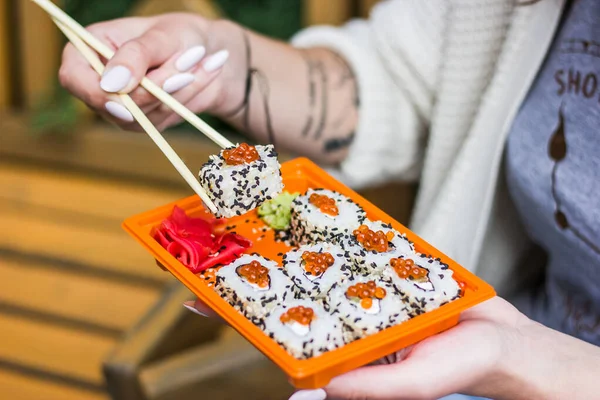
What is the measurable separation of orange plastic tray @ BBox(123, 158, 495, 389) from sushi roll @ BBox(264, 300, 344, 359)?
0.05 ft

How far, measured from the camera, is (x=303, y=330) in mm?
704

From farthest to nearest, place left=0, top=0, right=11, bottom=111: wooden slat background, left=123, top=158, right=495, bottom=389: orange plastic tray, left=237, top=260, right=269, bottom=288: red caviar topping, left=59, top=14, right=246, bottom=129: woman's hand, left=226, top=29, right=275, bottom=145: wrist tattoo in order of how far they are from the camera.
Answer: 1. left=0, top=0, right=11, bottom=111: wooden slat background
2. left=226, top=29, right=275, bottom=145: wrist tattoo
3. left=59, top=14, right=246, bottom=129: woman's hand
4. left=237, top=260, right=269, bottom=288: red caviar topping
5. left=123, top=158, right=495, bottom=389: orange plastic tray

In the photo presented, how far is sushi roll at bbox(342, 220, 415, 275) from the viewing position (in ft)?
2.67

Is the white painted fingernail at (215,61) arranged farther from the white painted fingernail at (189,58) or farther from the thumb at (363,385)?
the thumb at (363,385)

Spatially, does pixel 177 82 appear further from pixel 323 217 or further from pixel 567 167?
pixel 567 167

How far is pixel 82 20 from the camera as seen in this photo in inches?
87.5

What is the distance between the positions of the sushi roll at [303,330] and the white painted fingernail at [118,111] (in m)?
0.34

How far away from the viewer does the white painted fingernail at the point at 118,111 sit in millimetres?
904

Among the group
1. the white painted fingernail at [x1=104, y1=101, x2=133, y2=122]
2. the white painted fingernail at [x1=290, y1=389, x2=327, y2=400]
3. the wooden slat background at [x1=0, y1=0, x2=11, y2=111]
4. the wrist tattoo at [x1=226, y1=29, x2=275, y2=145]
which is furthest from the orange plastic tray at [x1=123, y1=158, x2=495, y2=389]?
the wooden slat background at [x1=0, y1=0, x2=11, y2=111]

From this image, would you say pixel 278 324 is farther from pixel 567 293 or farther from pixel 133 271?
pixel 133 271

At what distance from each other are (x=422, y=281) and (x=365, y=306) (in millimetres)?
72

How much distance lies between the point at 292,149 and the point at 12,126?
1388 mm

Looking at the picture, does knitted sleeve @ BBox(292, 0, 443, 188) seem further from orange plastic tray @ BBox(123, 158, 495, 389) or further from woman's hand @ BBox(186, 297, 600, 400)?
woman's hand @ BBox(186, 297, 600, 400)

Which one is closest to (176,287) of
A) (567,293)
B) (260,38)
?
(260,38)
